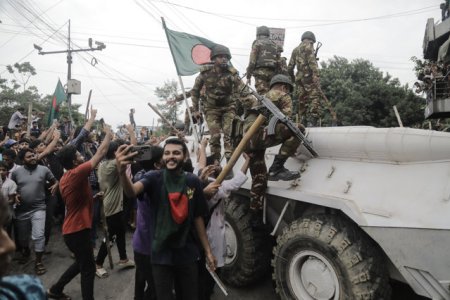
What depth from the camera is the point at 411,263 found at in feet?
8.25

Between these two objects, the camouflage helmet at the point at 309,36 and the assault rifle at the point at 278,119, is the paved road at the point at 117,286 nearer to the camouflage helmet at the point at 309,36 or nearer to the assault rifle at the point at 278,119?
the assault rifle at the point at 278,119

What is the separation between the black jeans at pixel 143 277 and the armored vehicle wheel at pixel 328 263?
3.96 feet

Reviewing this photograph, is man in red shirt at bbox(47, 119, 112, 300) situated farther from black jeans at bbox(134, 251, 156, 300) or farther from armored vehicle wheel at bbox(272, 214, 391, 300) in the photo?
armored vehicle wheel at bbox(272, 214, 391, 300)

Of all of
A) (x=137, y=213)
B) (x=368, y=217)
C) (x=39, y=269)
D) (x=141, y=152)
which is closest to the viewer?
(x=141, y=152)

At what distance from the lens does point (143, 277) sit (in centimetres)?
339

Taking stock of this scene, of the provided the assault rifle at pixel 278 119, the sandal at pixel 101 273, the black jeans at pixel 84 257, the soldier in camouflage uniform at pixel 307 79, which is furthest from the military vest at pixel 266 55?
the sandal at pixel 101 273

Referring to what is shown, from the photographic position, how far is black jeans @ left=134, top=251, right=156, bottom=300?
318cm

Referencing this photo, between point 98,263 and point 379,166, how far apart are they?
381cm

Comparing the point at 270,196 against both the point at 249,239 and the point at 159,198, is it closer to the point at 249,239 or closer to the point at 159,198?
the point at 249,239

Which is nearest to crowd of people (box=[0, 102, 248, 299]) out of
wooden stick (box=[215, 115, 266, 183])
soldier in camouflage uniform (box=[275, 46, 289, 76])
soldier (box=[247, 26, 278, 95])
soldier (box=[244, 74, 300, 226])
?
wooden stick (box=[215, 115, 266, 183])

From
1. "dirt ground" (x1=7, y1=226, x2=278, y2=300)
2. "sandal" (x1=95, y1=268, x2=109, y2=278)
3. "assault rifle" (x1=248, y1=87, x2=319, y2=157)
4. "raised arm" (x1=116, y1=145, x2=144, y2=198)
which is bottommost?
"dirt ground" (x1=7, y1=226, x2=278, y2=300)

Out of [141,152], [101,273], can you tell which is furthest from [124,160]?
[101,273]

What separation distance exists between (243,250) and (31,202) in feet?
10.2

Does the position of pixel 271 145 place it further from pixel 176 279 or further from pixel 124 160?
pixel 124 160
